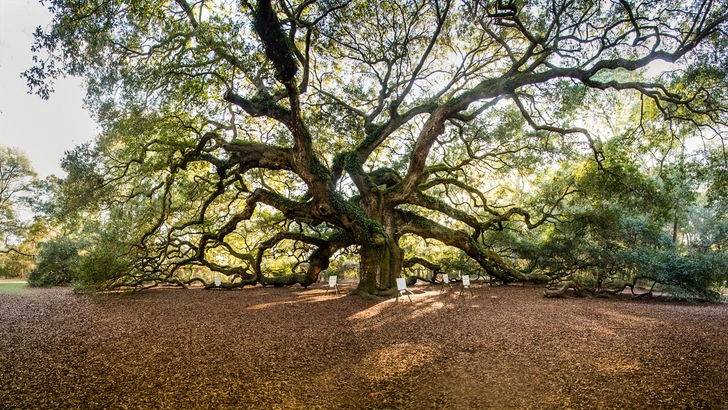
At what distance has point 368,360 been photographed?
4582 mm

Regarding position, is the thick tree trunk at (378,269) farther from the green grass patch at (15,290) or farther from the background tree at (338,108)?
the green grass patch at (15,290)

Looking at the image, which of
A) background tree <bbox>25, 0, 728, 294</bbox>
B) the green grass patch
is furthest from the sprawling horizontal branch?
the green grass patch

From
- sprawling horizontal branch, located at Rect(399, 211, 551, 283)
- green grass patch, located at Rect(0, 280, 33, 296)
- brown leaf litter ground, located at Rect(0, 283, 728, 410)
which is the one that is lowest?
brown leaf litter ground, located at Rect(0, 283, 728, 410)

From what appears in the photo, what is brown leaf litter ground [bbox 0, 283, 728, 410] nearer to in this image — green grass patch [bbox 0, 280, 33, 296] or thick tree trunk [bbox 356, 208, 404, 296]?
thick tree trunk [bbox 356, 208, 404, 296]

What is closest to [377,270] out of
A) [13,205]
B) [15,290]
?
[15,290]

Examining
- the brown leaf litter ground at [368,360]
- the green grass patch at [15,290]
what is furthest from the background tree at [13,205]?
the brown leaf litter ground at [368,360]

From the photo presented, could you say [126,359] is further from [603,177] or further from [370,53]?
[603,177]

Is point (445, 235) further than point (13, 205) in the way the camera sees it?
No

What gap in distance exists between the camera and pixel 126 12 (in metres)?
6.69

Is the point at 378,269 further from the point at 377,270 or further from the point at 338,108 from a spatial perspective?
the point at 338,108

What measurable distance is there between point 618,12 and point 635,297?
8426mm

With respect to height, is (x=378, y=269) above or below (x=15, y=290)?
above

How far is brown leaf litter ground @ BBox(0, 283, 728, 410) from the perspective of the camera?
11.1 ft

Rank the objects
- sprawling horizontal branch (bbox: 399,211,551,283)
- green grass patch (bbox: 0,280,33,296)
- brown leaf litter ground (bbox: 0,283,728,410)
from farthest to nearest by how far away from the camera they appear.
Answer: green grass patch (bbox: 0,280,33,296) < sprawling horizontal branch (bbox: 399,211,551,283) < brown leaf litter ground (bbox: 0,283,728,410)
